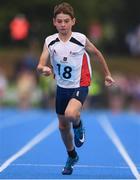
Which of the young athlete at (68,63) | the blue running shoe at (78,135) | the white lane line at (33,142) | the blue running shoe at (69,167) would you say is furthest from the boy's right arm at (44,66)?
the white lane line at (33,142)

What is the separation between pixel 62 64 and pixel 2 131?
959 centimetres

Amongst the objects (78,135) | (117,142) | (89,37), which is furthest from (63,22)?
(89,37)

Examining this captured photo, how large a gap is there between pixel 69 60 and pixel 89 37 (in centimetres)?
3071

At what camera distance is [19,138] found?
68.4ft

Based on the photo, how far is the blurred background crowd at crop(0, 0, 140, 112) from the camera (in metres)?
34.0

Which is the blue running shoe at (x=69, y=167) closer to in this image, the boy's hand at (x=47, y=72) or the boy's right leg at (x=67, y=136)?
the boy's right leg at (x=67, y=136)

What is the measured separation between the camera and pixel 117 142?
20.0 m

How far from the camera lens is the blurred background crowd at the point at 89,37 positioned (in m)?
34.0

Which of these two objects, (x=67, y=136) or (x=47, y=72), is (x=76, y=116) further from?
(x=47, y=72)

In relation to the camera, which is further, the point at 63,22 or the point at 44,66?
the point at 63,22

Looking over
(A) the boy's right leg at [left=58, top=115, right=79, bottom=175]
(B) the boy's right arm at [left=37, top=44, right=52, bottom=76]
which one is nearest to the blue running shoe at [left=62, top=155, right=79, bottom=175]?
(A) the boy's right leg at [left=58, top=115, right=79, bottom=175]

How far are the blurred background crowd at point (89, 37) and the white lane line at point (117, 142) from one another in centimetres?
491

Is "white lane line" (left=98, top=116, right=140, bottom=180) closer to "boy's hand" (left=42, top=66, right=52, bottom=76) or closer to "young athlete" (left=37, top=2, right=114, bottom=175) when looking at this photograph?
"young athlete" (left=37, top=2, right=114, bottom=175)

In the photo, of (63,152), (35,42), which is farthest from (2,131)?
(35,42)
